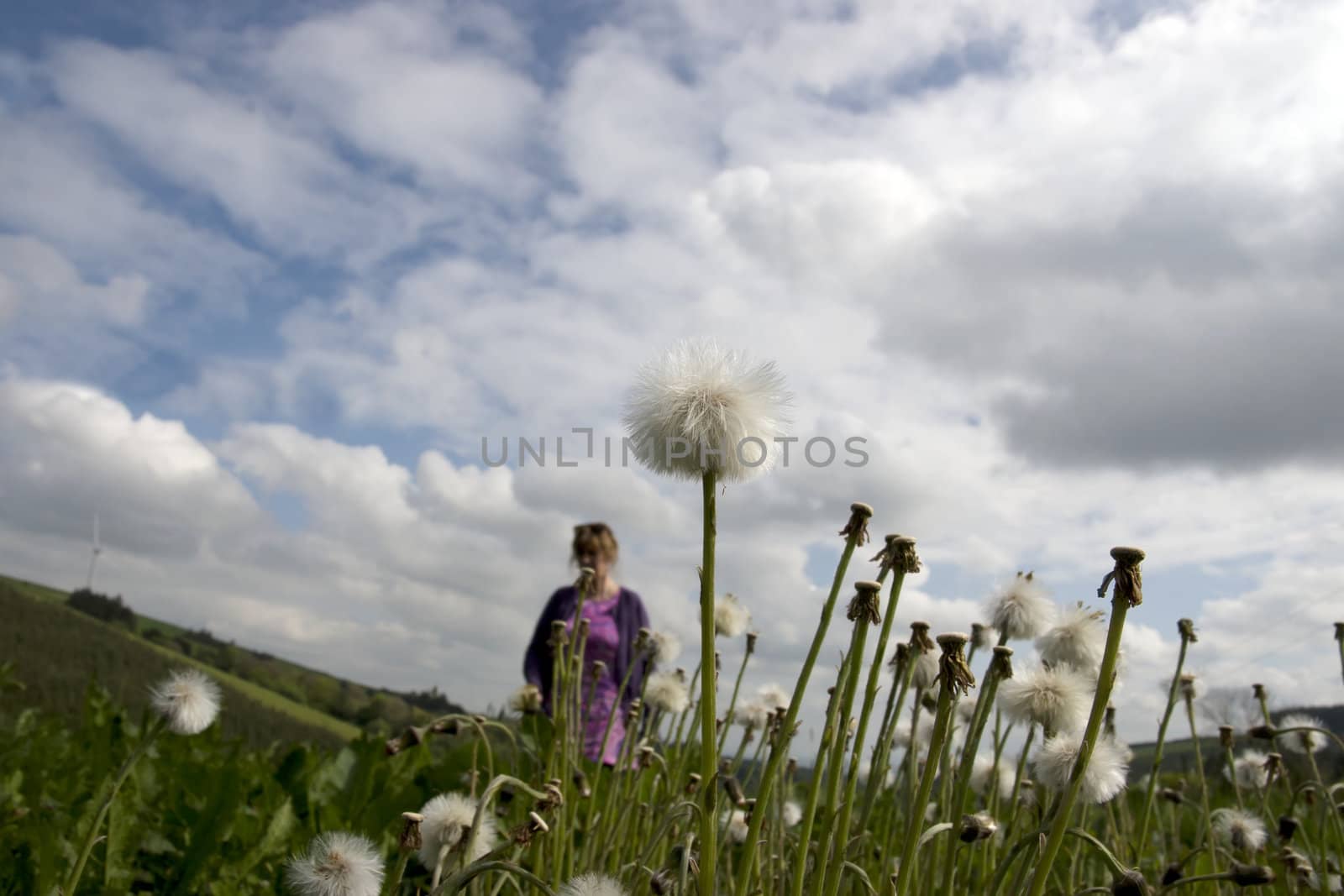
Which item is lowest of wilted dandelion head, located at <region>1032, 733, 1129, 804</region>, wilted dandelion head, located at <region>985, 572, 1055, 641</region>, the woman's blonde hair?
wilted dandelion head, located at <region>1032, 733, 1129, 804</region>

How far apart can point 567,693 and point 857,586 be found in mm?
1469

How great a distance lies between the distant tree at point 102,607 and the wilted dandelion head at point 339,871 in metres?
72.1

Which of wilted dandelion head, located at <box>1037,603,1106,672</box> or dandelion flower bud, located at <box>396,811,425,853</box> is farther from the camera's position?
wilted dandelion head, located at <box>1037,603,1106,672</box>

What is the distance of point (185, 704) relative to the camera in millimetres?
2793

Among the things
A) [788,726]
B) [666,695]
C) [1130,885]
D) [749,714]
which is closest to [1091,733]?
[1130,885]

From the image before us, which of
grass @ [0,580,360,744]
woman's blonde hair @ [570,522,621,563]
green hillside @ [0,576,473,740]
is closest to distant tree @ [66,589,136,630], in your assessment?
green hillside @ [0,576,473,740]

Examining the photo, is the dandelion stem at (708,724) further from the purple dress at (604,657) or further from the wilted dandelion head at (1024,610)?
the purple dress at (604,657)

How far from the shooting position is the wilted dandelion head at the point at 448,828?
94.3 inches

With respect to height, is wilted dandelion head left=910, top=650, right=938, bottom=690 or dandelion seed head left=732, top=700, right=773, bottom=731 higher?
wilted dandelion head left=910, top=650, right=938, bottom=690

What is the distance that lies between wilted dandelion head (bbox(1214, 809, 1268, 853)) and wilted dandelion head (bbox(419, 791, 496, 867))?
293 cm

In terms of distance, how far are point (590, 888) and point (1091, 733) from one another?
92cm

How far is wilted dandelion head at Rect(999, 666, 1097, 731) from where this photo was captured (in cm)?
245

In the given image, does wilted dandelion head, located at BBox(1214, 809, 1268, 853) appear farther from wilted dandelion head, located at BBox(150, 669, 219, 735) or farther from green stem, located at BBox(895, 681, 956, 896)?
wilted dandelion head, located at BBox(150, 669, 219, 735)

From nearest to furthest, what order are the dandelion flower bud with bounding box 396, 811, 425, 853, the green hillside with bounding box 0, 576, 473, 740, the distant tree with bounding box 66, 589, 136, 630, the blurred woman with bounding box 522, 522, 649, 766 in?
1. the dandelion flower bud with bounding box 396, 811, 425, 853
2. the blurred woman with bounding box 522, 522, 649, 766
3. the green hillside with bounding box 0, 576, 473, 740
4. the distant tree with bounding box 66, 589, 136, 630
